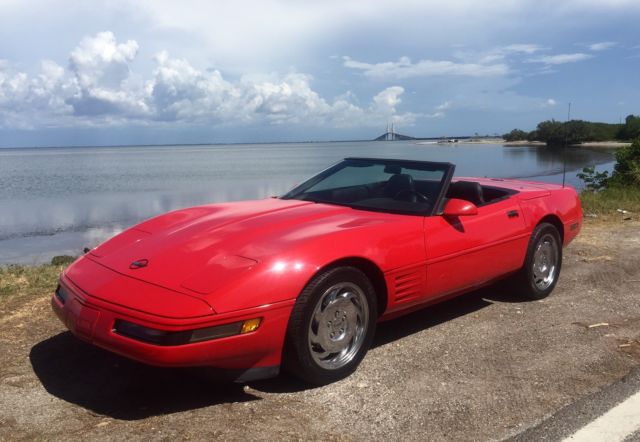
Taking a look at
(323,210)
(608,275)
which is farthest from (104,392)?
(608,275)

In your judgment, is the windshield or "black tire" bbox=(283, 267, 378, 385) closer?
"black tire" bbox=(283, 267, 378, 385)

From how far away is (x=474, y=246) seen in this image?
14.0 ft

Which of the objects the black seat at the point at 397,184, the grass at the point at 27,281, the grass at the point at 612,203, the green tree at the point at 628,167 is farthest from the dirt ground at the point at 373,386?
the green tree at the point at 628,167

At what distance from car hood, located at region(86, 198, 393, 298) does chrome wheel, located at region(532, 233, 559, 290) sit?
192cm

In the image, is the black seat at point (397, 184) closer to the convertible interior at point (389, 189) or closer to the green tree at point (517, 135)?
the convertible interior at point (389, 189)

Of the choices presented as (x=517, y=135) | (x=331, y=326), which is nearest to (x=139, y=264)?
(x=331, y=326)

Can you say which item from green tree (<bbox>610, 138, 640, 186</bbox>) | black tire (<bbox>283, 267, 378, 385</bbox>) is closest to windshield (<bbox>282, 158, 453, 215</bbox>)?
black tire (<bbox>283, 267, 378, 385</bbox>)

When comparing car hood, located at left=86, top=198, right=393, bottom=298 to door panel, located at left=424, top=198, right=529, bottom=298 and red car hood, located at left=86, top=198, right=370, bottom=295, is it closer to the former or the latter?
red car hood, located at left=86, top=198, right=370, bottom=295

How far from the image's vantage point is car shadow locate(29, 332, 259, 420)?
3100 mm

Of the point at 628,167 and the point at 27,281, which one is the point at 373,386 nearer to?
the point at 27,281

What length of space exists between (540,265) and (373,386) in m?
2.49

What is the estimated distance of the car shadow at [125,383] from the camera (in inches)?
122

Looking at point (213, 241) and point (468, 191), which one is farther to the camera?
point (468, 191)

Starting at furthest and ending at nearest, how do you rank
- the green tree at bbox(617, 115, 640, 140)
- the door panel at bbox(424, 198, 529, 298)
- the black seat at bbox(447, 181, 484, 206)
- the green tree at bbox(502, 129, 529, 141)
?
the green tree at bbox(502, 129, 529, 141)
the green tree at bbox(617, 115, 640, 140)
the black seat at bbox(447, 181, 484, 206)
the door panel at bbox(424, 198, 529, 298)
